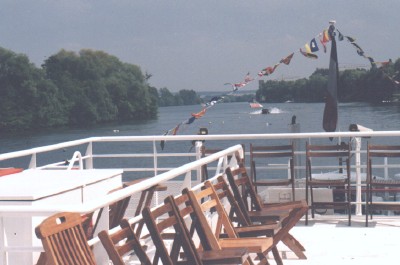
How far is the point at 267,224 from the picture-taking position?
4891 millimetres

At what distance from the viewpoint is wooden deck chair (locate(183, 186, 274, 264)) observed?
4074 mm

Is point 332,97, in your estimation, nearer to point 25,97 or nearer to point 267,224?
point 267,224

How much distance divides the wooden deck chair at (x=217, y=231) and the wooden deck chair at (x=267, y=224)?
0.11 meters

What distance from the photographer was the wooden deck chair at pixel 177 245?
3.41 meters

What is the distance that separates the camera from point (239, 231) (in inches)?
187

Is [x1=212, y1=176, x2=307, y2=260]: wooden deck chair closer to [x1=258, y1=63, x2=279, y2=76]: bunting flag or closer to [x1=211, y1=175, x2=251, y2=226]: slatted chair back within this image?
[x1=211, y1=175, x2=251, y2=226]: slatted chair back

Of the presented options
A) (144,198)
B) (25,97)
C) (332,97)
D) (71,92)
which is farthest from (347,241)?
(71,92)

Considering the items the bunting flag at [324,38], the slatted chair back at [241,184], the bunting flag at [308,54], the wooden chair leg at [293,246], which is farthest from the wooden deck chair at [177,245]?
the bunting flag at [308,54]

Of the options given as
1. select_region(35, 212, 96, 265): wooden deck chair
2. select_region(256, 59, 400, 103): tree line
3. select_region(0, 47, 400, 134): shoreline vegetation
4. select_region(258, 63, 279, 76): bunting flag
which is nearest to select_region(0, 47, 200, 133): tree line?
select_region(0, 47, 400, 134): shoreline vegetation

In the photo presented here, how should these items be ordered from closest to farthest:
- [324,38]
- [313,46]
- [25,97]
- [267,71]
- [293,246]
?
1. [293,246]
2. [324,38]
3. [313,46]
4. [267,71]
5. [25,97]

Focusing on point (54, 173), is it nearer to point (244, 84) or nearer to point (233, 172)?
point (233, 172)

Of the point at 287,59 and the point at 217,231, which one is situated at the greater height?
the point at 287,59

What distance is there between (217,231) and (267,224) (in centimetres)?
39

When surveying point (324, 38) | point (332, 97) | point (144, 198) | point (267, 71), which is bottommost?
point (144, 198)
